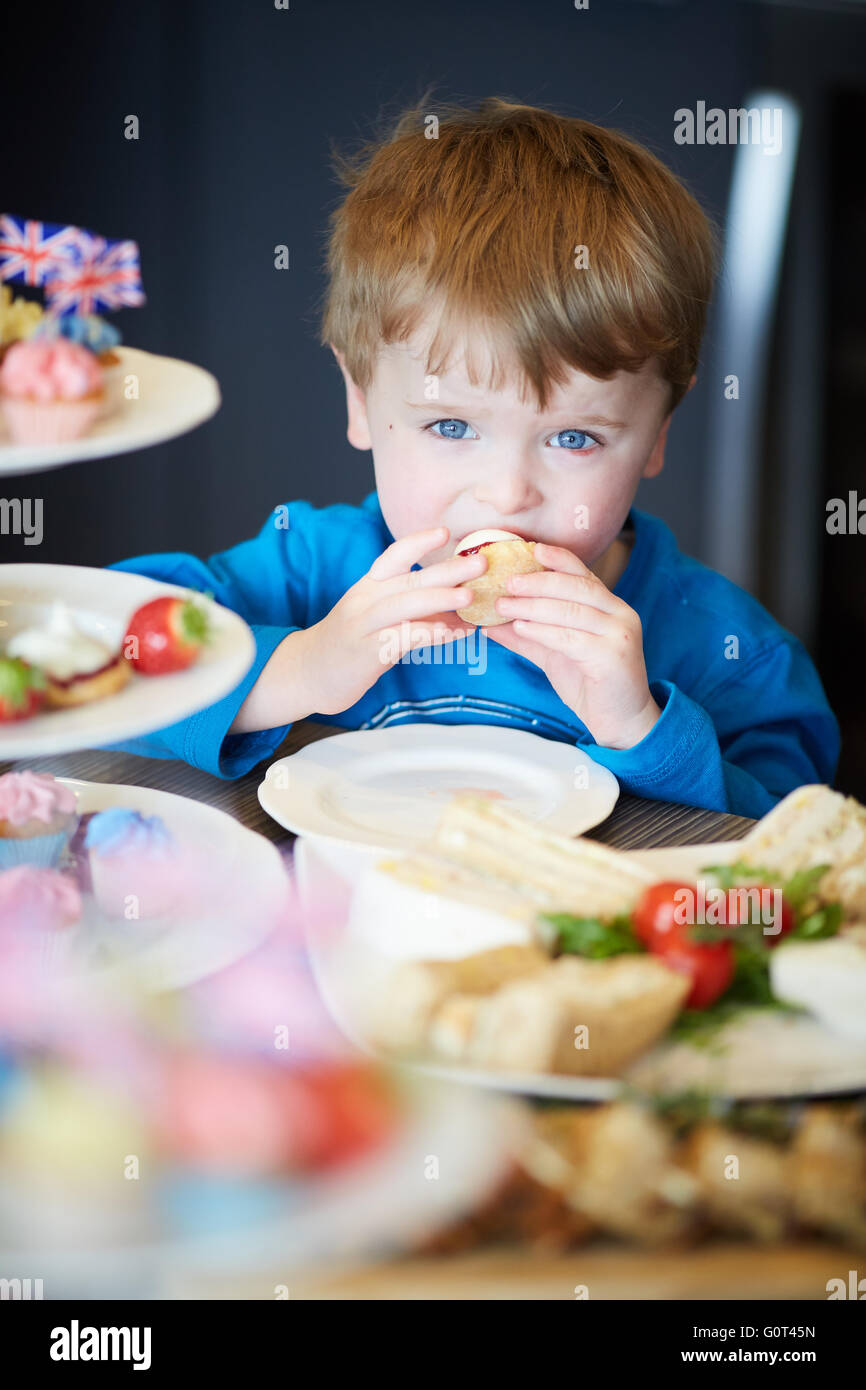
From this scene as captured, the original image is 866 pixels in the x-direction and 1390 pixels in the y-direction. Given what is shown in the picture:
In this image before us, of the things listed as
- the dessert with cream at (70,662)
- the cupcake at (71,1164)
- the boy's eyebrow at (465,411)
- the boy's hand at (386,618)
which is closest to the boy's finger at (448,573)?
the boy's hand at (386,618)

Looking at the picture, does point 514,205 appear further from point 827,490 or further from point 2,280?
point 827,490

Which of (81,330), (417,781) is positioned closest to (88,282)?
(81,330)

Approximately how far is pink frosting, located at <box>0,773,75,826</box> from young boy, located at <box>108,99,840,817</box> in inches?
4.6

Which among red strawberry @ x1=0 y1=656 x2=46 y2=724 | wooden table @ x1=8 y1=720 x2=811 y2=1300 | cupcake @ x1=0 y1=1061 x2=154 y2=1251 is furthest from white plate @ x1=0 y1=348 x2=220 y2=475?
wooden table @ x1=8 y1=720 x2=811 y2=1300

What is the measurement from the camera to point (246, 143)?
1.00 m

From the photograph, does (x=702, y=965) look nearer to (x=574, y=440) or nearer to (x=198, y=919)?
(x=198, y=919)

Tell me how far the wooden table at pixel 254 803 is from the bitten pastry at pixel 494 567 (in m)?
0.18

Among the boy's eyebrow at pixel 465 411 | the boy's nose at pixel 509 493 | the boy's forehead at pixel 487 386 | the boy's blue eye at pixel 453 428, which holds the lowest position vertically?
the boy's nose at pixel 509 493

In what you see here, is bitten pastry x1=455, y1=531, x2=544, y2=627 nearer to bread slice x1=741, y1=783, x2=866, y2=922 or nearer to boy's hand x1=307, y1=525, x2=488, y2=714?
boy's hand x1=307, y1=525, x2=488, y2=714

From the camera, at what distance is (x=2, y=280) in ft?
2.40

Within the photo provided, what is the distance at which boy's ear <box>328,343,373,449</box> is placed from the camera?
3.66 feet

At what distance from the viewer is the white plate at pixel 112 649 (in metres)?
0.68

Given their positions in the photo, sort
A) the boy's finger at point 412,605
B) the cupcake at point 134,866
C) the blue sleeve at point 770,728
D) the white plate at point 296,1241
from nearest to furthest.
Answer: the white plate at point 296,1241 → the cupcake at point 134,866 → the boy's finger at point 412,605 → the blue sleeve at point 770,728

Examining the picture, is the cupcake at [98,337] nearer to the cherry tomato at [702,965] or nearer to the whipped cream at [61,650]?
the whipped cream at [61,650]
